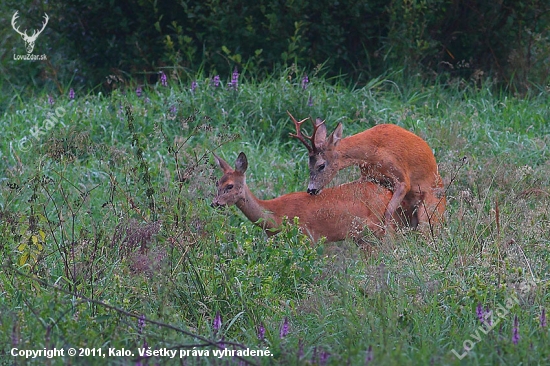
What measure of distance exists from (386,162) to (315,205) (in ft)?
2.26

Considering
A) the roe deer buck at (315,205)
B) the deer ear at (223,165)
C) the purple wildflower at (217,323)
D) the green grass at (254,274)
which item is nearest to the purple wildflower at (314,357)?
the green grass at (254,274)

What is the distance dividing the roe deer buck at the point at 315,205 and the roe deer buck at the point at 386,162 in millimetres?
113

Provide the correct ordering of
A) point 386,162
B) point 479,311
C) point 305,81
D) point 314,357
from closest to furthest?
point 314,357 < point 479,311 < point 386,162 < point 305,81

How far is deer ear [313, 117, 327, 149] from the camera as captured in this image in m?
7.51

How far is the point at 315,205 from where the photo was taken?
7.45 m

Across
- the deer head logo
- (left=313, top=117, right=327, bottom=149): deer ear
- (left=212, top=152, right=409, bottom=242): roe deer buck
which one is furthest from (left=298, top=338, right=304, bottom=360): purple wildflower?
the deer head logo

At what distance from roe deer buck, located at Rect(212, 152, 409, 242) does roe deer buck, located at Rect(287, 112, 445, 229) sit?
113 mm

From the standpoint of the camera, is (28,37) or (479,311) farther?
(28,37)

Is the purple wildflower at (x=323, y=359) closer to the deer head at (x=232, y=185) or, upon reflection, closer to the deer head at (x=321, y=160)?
the deer head at (x=232, y=185)

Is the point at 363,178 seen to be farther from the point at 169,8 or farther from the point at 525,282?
the point at 169,8

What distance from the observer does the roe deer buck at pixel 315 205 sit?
24.0 feet

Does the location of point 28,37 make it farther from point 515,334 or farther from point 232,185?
point 515,334

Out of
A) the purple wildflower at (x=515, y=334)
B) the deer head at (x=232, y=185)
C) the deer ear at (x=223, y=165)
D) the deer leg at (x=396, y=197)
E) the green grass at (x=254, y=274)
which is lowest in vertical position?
the deer leg at (x=396, y=197)

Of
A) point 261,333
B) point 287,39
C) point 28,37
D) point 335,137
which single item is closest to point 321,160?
point 335,137
